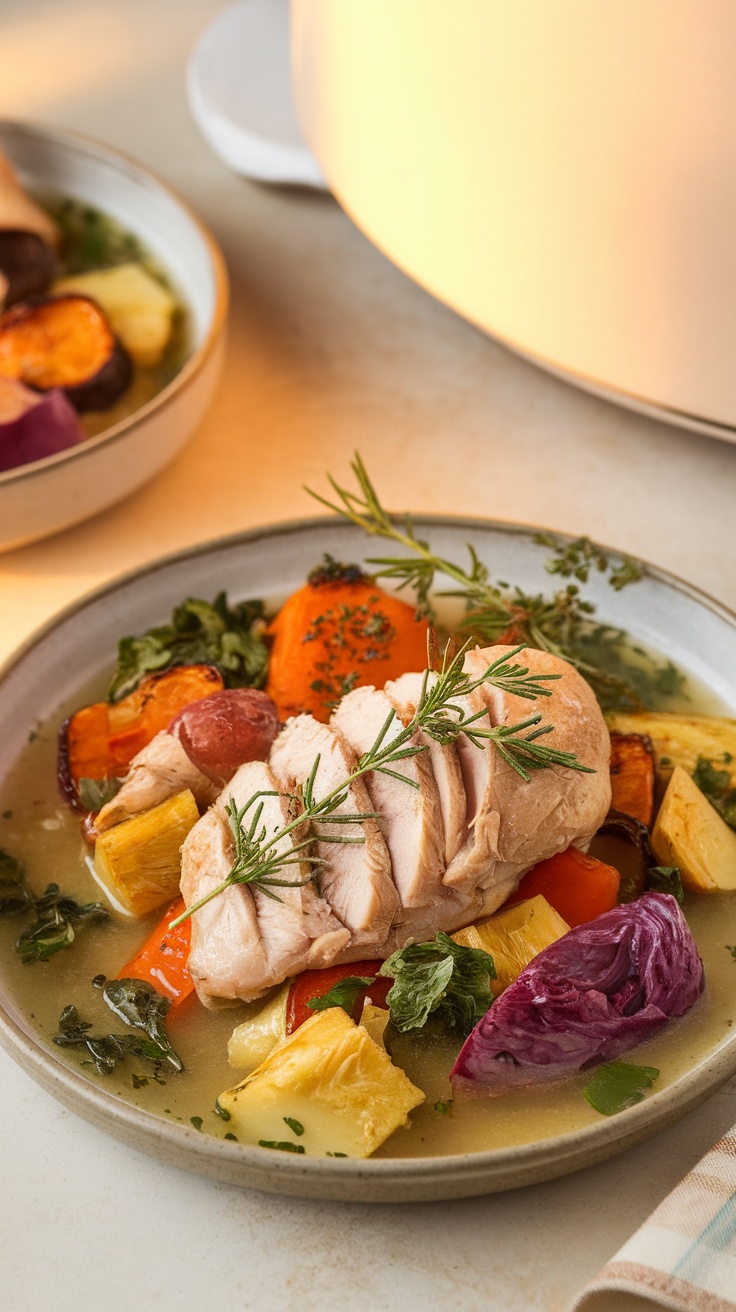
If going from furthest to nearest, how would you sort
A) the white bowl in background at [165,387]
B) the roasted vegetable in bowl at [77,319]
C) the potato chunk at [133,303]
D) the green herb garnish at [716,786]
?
1. the potato chunk at [133,303]
2. the roasted vegetable in bowl at [77,319]
3. the white bowl in background at [165,387]
4. the green herb garnish at [716,786]

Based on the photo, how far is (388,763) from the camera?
51.4 inches

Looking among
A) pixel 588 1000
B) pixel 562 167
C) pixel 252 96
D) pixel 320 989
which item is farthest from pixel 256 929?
pixel 252 96

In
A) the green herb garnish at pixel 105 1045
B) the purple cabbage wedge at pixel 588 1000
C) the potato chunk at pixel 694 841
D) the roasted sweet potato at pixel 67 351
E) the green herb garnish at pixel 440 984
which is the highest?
the roasted sweet potato at pixel 67 351

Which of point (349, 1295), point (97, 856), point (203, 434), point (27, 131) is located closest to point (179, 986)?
point (97, 856)

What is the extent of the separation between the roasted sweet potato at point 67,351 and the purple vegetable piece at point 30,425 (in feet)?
0.35

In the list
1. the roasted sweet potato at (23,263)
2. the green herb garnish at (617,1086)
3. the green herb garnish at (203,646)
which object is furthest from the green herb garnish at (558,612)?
the roasted sweet potato at (23,263)

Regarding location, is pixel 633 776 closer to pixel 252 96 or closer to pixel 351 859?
pixel 351 859

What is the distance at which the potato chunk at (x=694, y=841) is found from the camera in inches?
55.4

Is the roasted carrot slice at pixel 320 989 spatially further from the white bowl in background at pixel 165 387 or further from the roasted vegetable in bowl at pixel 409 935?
the white bowl in background at pixel 165 387

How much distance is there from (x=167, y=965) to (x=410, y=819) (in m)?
0.30

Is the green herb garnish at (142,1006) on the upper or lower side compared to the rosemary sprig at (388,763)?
lower

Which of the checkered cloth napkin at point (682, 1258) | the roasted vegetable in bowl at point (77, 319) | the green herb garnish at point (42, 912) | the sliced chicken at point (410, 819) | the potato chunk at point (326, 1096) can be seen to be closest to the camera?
the checkered cloth napkin at point (682, 1258)

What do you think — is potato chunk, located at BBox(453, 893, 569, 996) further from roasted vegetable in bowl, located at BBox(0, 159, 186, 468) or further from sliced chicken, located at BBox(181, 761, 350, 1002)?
roasted vegetable in bowl, located at BBox(0, 159, 186, 468)

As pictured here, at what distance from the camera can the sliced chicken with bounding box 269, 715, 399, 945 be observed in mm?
1261
